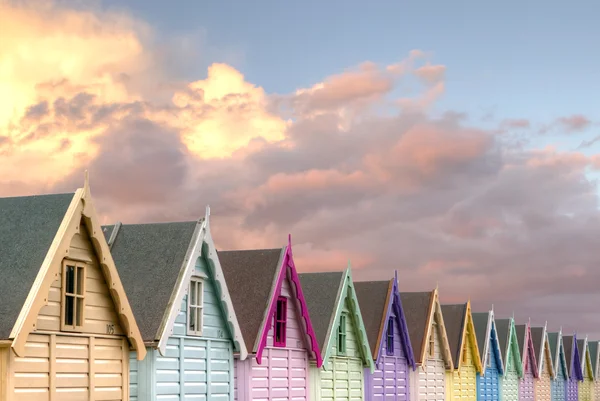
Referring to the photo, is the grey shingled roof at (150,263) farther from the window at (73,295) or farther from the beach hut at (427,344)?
the beach hut at (427,344)

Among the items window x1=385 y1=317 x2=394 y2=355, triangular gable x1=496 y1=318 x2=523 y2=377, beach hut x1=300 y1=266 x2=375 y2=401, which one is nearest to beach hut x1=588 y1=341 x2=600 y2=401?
triangular gable x1=496 y1=318 x2=523 y2=377

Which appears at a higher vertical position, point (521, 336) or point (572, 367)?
point (521, 336)

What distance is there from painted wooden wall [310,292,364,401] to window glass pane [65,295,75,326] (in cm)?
1594

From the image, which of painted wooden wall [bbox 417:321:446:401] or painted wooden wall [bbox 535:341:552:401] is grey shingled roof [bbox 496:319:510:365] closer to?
painted wooden wall [bbox 535:341:552:401]

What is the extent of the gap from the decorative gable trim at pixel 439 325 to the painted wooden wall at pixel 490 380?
6977mm

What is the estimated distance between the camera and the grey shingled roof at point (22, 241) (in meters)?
21.0

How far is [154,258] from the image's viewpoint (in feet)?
93.2

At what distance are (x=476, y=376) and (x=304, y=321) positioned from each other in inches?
981

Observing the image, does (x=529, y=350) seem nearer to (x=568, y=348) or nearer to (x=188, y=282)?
(x=568, y=348)

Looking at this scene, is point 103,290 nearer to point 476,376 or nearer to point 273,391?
point 273,391

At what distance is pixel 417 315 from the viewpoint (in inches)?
1941

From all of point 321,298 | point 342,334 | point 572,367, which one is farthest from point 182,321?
point 572,367

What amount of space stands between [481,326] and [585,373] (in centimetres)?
3294

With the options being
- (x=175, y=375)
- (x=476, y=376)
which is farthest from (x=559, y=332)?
(x=175, y=375)
